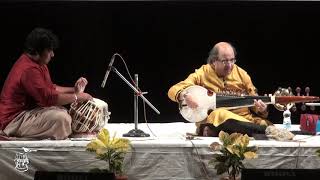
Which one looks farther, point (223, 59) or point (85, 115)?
point (223, 59)

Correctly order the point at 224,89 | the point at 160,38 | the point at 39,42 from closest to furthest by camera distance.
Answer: the point at 39,42, the point at 224,89, the point at 160,38

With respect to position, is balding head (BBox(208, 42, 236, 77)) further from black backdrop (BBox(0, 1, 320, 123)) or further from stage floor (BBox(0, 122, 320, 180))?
black backdrop (BBox(0, 1, 320, 123))

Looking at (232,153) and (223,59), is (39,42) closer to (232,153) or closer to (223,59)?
(223,59)

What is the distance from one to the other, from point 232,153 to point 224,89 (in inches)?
48.4

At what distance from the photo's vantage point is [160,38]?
579 centimetres

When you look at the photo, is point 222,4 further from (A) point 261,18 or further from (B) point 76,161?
(B) point 76,161

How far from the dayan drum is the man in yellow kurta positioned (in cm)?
69

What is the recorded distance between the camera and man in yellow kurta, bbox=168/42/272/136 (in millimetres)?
4281

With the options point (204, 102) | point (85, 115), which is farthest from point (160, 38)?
point (85, 115)

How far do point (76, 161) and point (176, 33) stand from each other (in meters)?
2.36

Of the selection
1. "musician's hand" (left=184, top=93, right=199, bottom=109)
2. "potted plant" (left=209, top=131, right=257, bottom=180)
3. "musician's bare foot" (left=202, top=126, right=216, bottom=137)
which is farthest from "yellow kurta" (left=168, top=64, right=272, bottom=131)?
"potted plant" (left=209, top=131, right=257, bottom=180)

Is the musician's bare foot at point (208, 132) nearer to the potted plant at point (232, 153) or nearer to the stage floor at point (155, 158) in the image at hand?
the stage floor at point (155, 158)

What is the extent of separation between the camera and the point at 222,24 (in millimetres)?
5777

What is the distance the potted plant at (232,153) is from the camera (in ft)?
11.5
